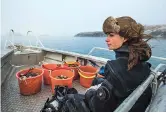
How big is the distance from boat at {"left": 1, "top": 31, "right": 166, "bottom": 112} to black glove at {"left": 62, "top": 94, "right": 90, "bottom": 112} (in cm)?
47

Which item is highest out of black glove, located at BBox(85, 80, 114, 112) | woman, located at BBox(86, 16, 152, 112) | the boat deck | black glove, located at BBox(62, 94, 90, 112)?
woman, located at BBox(86, 16, 152, 112)

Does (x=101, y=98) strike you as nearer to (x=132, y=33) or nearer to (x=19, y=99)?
(x=132, y=33)

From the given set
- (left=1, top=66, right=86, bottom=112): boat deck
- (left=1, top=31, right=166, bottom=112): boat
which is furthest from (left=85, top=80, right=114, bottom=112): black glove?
(left=1, top=66, right=86, bottom=112): boat deck

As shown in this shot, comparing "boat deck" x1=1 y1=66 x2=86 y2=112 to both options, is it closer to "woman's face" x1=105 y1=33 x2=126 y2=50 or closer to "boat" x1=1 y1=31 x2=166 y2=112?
"boat" x1=1 y1=31 x2=166 y2=112

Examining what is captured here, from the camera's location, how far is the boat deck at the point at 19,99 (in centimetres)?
214

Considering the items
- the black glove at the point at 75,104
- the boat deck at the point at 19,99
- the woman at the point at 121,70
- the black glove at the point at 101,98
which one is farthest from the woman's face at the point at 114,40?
the boat deck at the point at 19,99

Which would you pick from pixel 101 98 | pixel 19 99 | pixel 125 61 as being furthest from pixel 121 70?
pixel 19 99

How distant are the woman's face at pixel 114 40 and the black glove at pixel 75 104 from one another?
0.51 metres

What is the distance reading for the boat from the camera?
38.7 inches

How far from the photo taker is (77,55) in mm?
3609

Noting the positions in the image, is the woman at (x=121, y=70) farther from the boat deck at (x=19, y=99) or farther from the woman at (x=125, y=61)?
the boat deck at (x=19, y=99)

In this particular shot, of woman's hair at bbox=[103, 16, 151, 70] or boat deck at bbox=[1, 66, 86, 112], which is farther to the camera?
boat deck at bbox=[1, 66, 86, 112]

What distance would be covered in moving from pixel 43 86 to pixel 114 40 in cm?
205

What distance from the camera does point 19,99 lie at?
234cm
